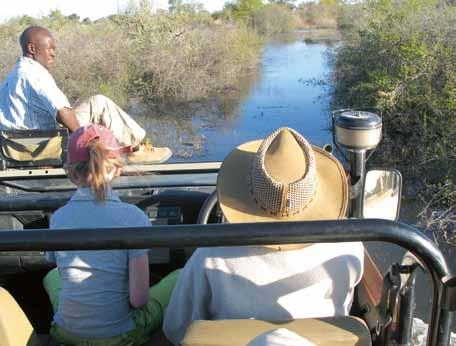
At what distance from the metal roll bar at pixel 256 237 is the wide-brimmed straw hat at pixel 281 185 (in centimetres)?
40

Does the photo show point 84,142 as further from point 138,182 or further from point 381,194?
point 138,182

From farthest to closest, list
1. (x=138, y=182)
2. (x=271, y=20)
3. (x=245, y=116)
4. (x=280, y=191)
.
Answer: (x=271, y=20) < (x=245, y=116) < (x=138, y=182) < (x=280, y=191)

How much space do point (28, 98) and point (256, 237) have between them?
3.48 meters

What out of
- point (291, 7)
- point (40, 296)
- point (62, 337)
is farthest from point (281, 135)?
point (291, 7)

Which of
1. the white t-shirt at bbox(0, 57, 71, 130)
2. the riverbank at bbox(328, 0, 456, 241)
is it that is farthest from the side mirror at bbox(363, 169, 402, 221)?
the riverbank at bbox(328, 0, 456, 241)

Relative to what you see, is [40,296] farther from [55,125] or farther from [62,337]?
[55,125]

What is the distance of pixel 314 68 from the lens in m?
18.1

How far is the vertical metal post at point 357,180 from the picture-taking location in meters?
2.16

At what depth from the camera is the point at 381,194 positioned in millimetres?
2203

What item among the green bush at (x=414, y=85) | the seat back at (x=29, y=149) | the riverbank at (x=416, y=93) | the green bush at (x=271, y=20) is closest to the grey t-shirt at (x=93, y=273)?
the seat back at (x=29, y=149)

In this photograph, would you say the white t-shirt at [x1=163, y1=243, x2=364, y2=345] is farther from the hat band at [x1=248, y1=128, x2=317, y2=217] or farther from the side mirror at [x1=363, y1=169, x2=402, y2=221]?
the side mirror at [x1=363, y1=169, x2=402, y2=221]

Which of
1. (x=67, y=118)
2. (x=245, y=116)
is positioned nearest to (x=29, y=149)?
(x=67, y=118)

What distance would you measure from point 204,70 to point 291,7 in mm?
25891

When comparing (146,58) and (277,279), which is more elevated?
(277,279)
